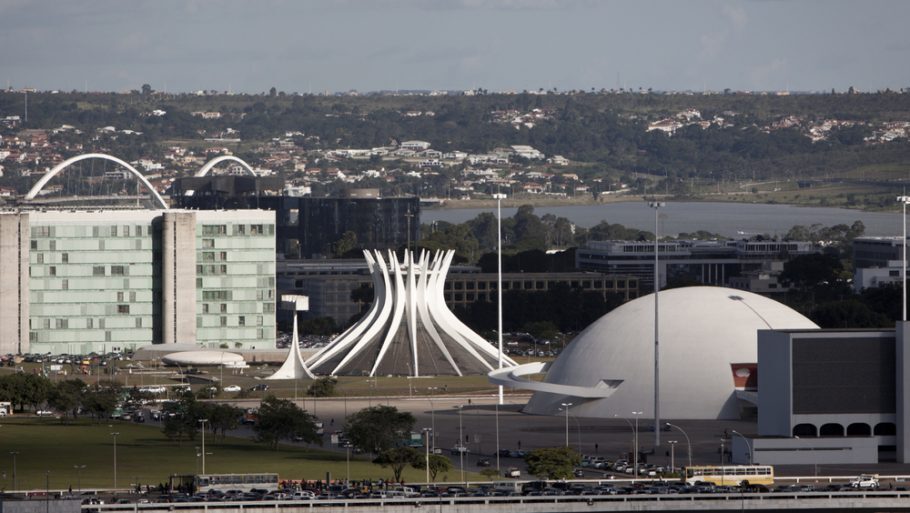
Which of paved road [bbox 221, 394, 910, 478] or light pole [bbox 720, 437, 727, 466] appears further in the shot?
paved road [bbox 221, 394, 910, 478]

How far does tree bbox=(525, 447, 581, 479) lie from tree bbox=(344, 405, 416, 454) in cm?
907

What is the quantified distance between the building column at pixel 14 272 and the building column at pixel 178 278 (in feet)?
28.4

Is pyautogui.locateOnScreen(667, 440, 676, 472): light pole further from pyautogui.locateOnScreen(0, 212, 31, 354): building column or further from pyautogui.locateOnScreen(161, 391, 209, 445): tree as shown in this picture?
pyautogui.locateOnScreen(0, 212, 31, 354): building column

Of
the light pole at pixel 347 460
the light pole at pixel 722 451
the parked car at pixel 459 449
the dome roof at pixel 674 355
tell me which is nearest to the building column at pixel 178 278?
the dome roof at pixel 674 355

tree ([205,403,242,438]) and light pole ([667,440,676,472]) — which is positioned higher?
tree ([205,403,242,438])

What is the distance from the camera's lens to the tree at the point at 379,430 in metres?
105

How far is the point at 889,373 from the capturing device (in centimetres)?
10794

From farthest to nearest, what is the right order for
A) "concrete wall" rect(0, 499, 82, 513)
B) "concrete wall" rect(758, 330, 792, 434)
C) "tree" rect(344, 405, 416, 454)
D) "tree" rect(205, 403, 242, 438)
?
"tree" rect(205, 403, 242, 438) → "concrete wall" rect(758, 330, 792, 434) → "tree" rect(344, 405, 416, 454) → "concrete wall" rect(0, 499, 82, 513)

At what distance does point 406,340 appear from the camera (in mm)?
150875

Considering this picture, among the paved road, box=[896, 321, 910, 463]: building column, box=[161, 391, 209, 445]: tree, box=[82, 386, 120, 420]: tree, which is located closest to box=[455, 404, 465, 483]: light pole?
the paved road

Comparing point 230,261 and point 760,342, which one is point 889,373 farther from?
point 230,261

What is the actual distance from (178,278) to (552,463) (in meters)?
67.9

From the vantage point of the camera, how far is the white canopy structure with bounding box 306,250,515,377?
14938cm

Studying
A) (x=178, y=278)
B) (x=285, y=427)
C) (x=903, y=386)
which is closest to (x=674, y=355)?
(x=903, y=386)
